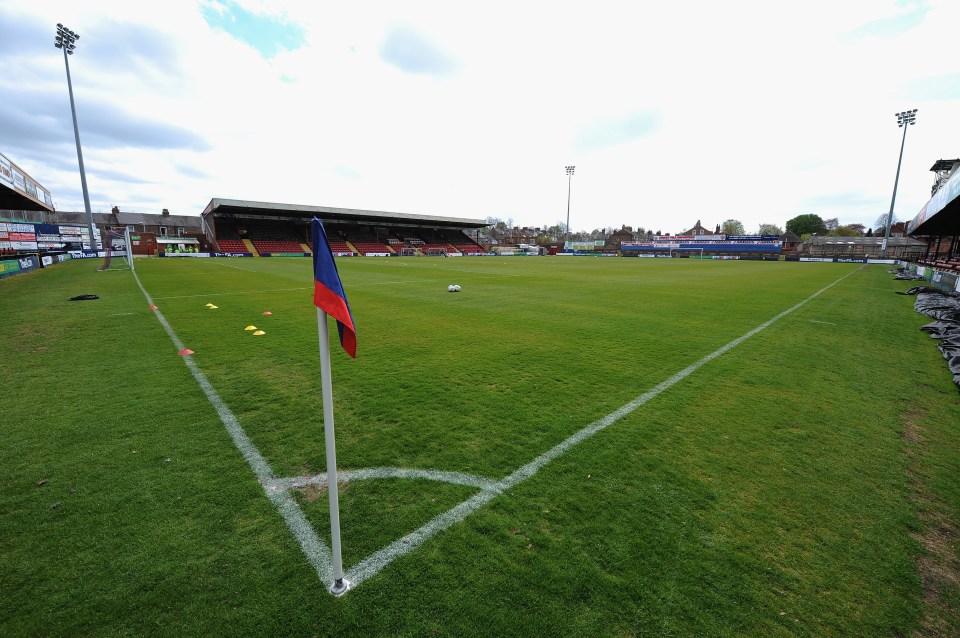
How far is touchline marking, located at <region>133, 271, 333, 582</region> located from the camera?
2.32m

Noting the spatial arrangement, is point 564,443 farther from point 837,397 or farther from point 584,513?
point 837,397

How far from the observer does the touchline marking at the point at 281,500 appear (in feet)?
7.61

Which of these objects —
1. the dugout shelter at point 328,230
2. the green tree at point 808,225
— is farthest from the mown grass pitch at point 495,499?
the green tree at point 808,225

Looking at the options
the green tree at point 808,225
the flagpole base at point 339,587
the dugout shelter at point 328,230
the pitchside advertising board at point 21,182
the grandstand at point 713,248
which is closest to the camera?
the flagpole base at point 339,587

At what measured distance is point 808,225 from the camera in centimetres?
10612

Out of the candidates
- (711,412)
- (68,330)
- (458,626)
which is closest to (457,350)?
(711,412)

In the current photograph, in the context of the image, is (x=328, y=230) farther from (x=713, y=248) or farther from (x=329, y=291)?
(x=713, y=248)

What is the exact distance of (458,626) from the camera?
1.91 m

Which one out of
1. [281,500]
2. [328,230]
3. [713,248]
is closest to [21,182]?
[281,500]

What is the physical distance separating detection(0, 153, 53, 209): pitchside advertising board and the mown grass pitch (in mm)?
18511

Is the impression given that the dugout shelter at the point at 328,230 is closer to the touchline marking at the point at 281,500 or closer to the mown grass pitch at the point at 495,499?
the mown grass pitch at the point at 495,499

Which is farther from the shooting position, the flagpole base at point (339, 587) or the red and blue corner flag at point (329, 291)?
the flagpole base at point (339, 587)

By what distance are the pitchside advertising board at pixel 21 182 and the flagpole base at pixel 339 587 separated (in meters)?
26.0

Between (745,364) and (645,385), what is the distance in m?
2.23
